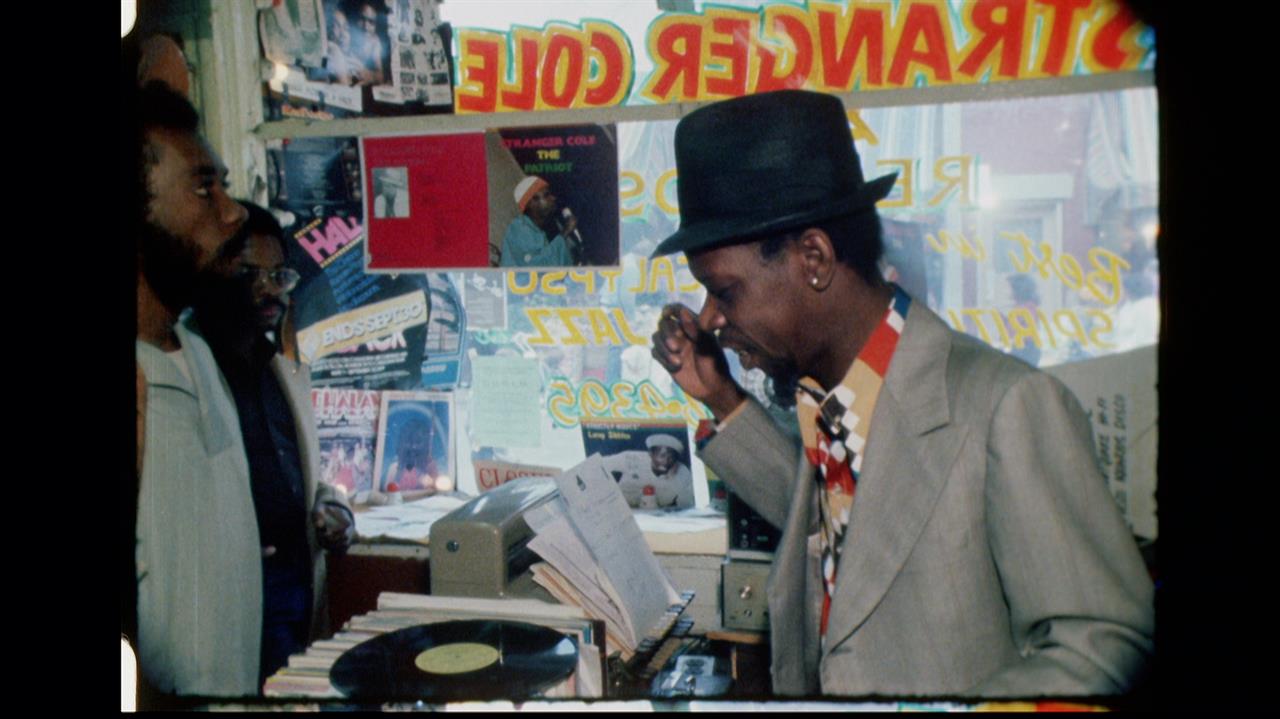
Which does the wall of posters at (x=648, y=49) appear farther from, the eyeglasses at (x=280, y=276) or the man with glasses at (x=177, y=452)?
the eyeglasses at (x=280, y=276)

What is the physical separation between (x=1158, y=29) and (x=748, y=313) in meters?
1.19

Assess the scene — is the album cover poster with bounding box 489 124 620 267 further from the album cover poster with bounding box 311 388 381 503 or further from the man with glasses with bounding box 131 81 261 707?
Answer: the man with glasses with bounding box 131 81 261 707

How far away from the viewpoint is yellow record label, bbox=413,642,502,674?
1.95m

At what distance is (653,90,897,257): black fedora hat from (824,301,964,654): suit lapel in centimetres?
36

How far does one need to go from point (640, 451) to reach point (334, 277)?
104cm

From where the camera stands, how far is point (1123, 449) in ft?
6.53

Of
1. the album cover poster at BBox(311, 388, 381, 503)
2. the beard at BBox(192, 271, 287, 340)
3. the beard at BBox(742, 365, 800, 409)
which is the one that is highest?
the beard at BBox(192, 271, 287, 340)

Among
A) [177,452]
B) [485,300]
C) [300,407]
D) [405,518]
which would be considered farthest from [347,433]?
[485,300]

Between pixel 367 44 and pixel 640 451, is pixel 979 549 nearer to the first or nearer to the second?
pixel 640 451

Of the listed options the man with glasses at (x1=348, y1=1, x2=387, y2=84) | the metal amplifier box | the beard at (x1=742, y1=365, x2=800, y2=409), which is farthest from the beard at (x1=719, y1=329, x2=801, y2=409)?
the man with glasses at (x1=348, y1=1, x2=387, y2=84)

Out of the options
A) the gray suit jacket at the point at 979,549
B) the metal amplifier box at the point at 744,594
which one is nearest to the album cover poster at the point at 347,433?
the metal amplifier box at the point at 744,594

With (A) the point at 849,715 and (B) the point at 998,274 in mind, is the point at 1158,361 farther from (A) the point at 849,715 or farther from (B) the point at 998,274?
(A) the point at 849,715

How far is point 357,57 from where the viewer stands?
2289mm

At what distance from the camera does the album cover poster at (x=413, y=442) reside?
246 cm
